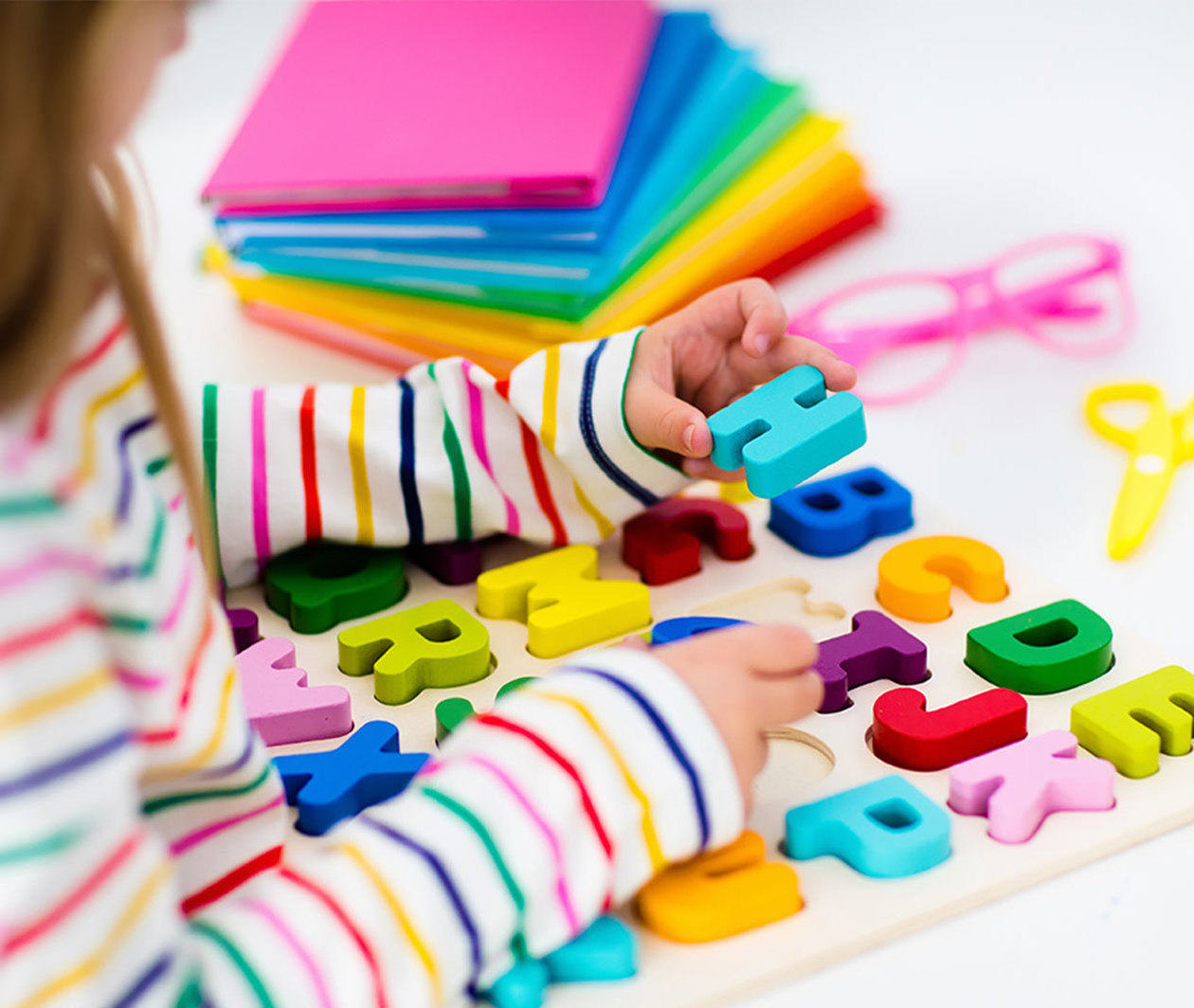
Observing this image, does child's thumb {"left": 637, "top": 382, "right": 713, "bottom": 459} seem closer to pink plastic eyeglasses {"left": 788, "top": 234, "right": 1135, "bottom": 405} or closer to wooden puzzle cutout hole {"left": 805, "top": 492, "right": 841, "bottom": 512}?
wooden puzzle cutout hole {"left": 805, "top": 492, "right": 841, "bottom": 512}

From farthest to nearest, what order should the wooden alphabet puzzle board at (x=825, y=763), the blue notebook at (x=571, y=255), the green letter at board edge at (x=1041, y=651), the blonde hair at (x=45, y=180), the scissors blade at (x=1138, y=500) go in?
the blue notebook at (x=571, y=255)
the scissors blade at (x=1138, y=500)
the green letter at board edge at (x=1041, y=651)
the wooden alphabet puzzle board at (x=825, y=763)
the blonde hair at (x=45, y=180)

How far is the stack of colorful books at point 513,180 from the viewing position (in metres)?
1.04

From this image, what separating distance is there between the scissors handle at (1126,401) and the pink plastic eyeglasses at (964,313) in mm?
73

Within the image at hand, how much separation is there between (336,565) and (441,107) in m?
0.44

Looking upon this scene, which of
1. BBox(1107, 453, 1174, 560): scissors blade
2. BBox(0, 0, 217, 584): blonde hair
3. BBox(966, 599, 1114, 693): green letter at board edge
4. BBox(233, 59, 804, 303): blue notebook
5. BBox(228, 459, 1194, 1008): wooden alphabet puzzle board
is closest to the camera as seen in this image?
BBox(0, 0, 217, 584): blonde hair

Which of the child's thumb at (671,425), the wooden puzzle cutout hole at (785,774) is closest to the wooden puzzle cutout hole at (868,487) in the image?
the child's thumb at (671,425)

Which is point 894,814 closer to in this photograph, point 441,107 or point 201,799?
point 201,799

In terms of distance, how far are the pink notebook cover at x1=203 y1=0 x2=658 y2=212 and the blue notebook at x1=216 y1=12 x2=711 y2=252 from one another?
0.03 feet

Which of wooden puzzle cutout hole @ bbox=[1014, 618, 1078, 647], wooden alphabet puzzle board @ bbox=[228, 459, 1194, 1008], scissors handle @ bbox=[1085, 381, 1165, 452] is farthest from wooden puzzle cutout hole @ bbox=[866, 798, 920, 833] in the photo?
scissors handle @ bbox=[1085, 381, 1165, 452]

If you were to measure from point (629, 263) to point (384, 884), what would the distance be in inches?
23.8

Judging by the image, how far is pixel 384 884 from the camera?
53 cm

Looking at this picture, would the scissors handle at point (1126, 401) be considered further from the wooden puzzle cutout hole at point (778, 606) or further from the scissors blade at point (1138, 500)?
the wooden puzzle cutout hole at point (778, 606)

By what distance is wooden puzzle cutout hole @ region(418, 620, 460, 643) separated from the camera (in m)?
0.78

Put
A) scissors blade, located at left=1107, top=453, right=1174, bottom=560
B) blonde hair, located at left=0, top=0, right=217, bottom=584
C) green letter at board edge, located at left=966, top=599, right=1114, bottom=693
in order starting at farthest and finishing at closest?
1. scissors blade, located at left=1107, top=453, right=1174, bottom=560
2. green letter at board edge, located at left=966, top=599, right=1114, bottom=693
3. blonde hair, located at left=0, top=0, right=217, bottom=584
